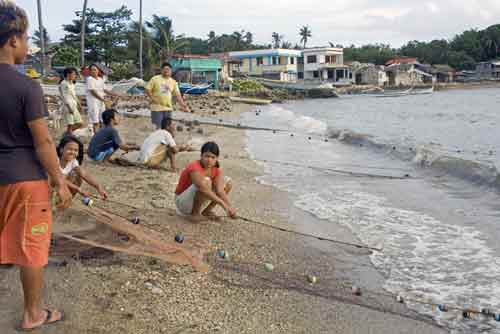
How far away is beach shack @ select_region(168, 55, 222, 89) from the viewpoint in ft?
148

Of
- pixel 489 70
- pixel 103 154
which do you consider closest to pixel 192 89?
pixel 103 154

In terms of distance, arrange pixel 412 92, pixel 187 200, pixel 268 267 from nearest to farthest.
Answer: pixel 268 267 < pixel 187 200 < pixel 412 92

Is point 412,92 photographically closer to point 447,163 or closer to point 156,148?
point 447,163

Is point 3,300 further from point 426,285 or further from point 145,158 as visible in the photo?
point 145,158

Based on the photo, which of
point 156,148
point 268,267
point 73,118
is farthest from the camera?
point 73,118

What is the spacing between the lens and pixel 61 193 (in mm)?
2740

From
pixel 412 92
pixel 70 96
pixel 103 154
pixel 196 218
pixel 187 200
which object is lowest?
pixel 196 218

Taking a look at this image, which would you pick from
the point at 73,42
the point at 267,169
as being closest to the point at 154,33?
the point at 73,42

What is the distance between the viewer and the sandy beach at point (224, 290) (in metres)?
3.06

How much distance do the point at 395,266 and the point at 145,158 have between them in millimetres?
4389

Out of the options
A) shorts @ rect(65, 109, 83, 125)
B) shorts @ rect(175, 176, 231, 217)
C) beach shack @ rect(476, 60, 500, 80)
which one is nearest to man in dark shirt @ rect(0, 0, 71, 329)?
shorts @ rect(175, 176, 231, 217)

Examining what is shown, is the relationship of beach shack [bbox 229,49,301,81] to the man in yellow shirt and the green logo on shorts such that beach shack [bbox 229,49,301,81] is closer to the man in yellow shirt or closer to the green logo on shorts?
the man in yellow shirt

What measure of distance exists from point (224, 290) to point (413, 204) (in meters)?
4.35

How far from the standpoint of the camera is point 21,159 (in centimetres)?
264
